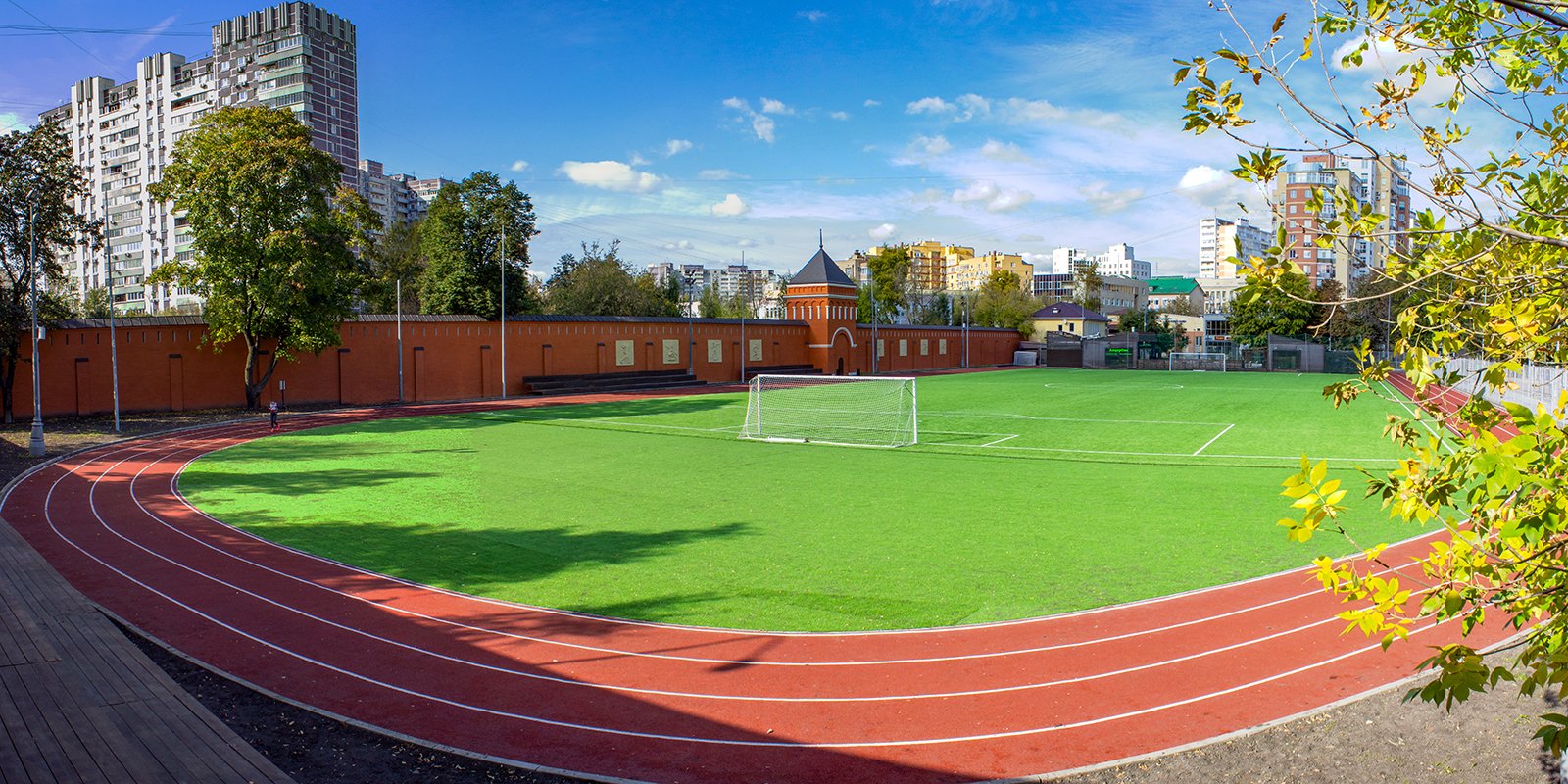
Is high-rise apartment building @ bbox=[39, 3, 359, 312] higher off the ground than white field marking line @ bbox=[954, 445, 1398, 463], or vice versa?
high-rise apartment building @ bbox=[39, 3, 359, 312]

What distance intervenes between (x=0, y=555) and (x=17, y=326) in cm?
1876

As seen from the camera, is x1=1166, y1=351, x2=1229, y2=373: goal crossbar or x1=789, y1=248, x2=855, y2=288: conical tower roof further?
x1=1166, y1=351, x2=1229, y2=373: goal crossbar

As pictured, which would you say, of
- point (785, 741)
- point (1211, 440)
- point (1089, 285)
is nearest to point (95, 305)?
point (1211, 440)

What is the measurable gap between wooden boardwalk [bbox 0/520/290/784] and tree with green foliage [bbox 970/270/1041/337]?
8047 cm

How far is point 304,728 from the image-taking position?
675 cm

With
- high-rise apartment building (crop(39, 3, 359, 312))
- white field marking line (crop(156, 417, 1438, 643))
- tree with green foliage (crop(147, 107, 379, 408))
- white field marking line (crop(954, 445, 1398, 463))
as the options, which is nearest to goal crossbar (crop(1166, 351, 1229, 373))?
white field marking line (crop(954, 445, 1398, 463))

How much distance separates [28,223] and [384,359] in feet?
39.3

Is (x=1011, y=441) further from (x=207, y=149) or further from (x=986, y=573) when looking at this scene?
(x=207, y=149)

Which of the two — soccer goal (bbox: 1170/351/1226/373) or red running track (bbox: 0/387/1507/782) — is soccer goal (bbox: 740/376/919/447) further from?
soccer goal (bbox: 1170/351/1226/373)

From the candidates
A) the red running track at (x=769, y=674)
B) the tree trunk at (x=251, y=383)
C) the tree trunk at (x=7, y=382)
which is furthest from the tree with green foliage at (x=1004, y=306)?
the red running track at (x=769, y=674)

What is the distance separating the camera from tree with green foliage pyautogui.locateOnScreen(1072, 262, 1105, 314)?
10588 cm

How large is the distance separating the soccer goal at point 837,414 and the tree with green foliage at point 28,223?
69.3 feet

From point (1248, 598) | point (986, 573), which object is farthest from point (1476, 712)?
point (986, 573)


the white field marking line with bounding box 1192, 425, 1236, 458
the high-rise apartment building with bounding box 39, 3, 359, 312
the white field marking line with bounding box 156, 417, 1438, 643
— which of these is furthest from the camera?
the high-rise apartment building with bounding box 39, 3, 359, 312
